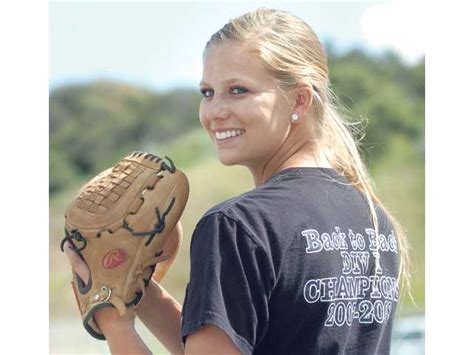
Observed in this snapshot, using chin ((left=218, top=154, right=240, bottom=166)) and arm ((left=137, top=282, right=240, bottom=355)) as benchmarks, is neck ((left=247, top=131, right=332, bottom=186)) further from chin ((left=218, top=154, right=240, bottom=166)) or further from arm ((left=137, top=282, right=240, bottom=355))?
arm ((left=137, top=282, right=240, bottom=355))

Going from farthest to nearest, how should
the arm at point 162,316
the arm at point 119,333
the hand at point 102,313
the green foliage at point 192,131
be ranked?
the green foliage at point 192,131 < the arm at point 162,316 < the hand at point 102,313 < the arm at point 119,333

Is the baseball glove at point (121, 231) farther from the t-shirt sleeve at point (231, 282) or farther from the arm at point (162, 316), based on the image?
the t-shirt sleeve at point (231, 282)

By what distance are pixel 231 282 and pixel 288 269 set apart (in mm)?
104

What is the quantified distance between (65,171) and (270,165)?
20.9 metres

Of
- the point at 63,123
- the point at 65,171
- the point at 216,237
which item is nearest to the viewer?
the point at 216,237

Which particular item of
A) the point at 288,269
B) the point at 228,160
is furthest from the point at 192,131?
the point at 288,269

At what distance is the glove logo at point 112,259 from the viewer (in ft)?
5.83

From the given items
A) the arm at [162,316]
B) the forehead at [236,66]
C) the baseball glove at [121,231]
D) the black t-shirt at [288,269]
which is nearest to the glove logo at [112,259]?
the baseball glove at [121,231]

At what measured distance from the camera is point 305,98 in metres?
1.73

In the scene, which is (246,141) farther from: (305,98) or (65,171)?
(65,171)

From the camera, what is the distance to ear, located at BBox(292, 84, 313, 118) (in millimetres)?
1721

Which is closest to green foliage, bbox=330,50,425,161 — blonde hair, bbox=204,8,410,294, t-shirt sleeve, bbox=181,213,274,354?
blonde hair, bbox=204,8,410,294

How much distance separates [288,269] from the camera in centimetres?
153
